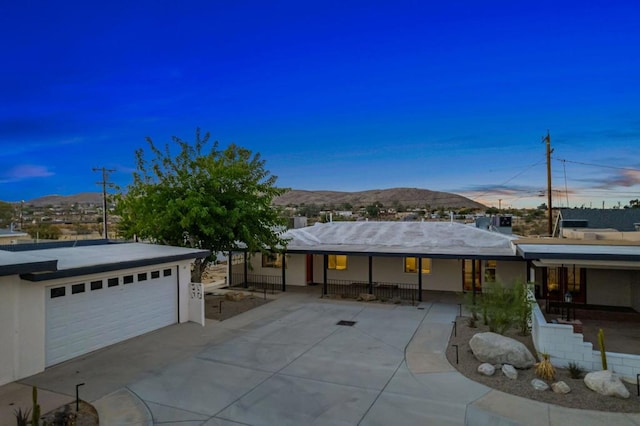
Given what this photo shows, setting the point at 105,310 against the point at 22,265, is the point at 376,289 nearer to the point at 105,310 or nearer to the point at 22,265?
the point at 105,310

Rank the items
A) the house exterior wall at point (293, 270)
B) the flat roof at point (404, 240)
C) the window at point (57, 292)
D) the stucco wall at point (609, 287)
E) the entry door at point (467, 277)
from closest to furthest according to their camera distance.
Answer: the window at point (57, 292) → the stucco wall at point (609, 287) → the flat roof at point (404, 240) → the entry door at point (467, 277) → the house exterior wall at point (293, 270)

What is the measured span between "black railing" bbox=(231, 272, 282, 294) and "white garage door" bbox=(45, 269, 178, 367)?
807 centimetres

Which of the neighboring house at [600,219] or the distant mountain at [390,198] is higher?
the distant mountain at [390,198]

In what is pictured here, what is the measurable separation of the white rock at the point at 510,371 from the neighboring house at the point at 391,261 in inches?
325

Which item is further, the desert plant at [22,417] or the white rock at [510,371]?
the white rock at [510,371]

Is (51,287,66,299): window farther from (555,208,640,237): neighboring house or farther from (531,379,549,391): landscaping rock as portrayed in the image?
(555,208,640,237): neighboring house

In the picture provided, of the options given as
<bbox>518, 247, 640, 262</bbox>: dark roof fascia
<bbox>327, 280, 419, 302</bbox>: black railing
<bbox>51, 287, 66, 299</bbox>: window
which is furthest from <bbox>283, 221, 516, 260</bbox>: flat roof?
<bbox>51, 287, 66, 299</bbox>: window

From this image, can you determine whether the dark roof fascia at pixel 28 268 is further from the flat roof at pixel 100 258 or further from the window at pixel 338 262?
the window at pixel 338 262

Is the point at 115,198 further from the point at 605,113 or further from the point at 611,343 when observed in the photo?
the point at 605,113

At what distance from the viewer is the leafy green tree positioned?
15945 mm

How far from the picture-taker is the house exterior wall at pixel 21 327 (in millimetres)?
9000

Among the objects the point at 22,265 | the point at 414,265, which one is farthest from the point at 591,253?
the point at 22,265

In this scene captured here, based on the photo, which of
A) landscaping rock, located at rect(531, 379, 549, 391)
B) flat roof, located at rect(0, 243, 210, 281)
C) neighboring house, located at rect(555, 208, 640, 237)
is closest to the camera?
landscaping rock, located at rect(531, 379, 549, 391)

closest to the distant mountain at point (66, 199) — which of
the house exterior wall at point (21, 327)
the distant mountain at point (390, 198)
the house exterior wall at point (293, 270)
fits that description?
the distant mountain at point (390, 198)
